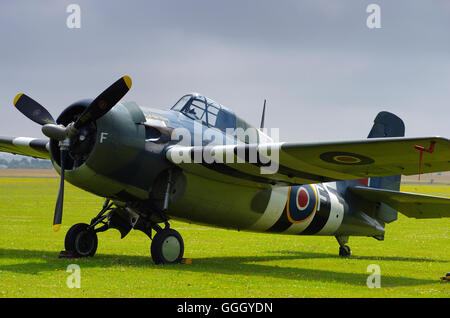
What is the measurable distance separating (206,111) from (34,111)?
3.65 m

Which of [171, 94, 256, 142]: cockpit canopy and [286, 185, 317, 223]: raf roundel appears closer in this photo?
[171, 94, 256, 142]: cockpit canopy

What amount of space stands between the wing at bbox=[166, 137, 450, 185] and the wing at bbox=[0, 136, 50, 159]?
419 cm

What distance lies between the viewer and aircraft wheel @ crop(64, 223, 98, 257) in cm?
1120

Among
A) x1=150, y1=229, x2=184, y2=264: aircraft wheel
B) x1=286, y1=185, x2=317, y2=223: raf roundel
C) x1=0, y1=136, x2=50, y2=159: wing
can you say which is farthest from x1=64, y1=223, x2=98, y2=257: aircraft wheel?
x1=286, y1=185, x2=317, y2=223: raf roundel

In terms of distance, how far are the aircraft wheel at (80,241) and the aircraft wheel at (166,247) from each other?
77.3 inches

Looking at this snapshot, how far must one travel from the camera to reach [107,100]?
934 centimetres

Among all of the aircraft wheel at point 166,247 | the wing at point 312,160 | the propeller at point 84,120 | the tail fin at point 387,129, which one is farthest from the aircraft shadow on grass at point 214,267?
the tail fin at point 387,129

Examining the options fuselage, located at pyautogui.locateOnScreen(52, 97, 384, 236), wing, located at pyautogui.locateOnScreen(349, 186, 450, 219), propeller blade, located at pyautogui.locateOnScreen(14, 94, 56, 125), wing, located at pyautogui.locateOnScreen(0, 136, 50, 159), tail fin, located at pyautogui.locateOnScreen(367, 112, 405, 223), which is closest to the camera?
fuselage, located at pyautogui.locateOnScreen(52, 97, 384, 236)

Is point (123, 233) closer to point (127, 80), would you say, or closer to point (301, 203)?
point (127, 80)

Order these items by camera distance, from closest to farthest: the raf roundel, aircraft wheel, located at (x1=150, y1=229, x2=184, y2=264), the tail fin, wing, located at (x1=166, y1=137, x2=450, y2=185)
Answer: wing, located at (x1=166, y1=137, x2=450, y2=185) < aircraft wheel, located at (x1=150, y1=229, x2=184, y2=264) < the raf roundel < the tail fin

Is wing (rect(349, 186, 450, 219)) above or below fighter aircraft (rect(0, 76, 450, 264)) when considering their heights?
below

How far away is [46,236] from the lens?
1633cm

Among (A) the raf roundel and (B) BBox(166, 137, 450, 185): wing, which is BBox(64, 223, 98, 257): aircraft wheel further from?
(A) the raf roundel
